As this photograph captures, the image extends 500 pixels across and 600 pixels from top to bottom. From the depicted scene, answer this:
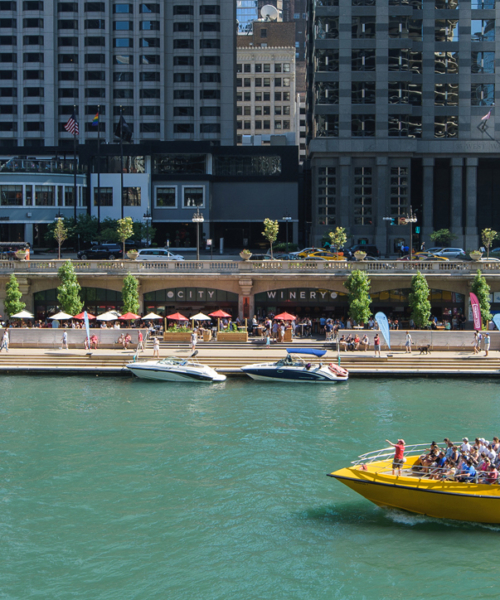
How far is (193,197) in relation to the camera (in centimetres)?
10344

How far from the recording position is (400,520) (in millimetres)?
28047

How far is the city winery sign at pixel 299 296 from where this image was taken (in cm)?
6231

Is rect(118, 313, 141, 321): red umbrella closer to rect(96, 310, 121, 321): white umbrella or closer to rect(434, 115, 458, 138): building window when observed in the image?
rect(96, 310, 121, 321): white umbrella

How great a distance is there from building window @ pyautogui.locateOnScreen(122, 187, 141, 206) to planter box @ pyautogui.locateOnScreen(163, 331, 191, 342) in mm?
47414

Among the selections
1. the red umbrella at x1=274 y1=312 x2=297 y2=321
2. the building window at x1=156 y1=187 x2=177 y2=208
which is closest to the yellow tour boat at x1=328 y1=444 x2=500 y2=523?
the red umbrella at x1=274 y1=312 x2=297 y2=321

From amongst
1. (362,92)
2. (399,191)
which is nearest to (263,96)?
(362,92)

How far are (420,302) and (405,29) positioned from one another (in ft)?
189

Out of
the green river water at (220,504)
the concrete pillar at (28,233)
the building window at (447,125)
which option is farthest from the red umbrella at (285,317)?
the building window at (447,125)

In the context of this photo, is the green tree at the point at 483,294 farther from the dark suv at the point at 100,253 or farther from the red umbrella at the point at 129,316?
the dark suv at the point at 100,253

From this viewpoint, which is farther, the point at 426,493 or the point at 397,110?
the point at 397,110

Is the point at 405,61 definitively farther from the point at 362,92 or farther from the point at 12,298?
the point at 12,298

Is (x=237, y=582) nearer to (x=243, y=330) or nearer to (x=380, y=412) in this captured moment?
(x=380, y=412)

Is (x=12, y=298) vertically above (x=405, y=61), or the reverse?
(x=405, y=61)

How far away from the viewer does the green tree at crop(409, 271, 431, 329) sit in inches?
2259
